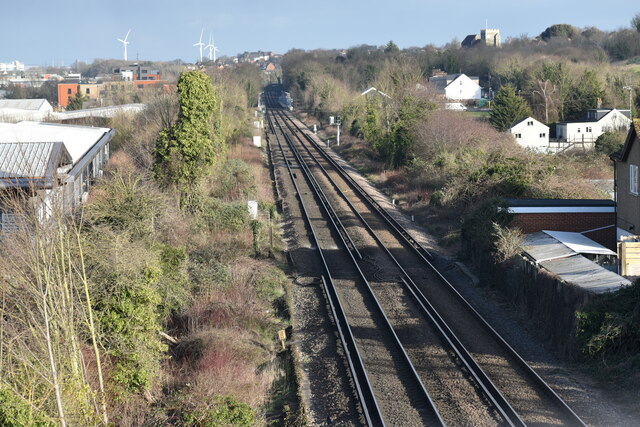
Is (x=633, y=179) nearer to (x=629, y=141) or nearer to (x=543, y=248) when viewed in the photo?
(x=629, y=141)

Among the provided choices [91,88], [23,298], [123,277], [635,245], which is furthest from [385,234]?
[91,88]

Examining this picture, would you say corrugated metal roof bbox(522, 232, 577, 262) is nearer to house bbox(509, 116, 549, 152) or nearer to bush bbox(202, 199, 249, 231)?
bush bbox(202, 199, 249, 231)

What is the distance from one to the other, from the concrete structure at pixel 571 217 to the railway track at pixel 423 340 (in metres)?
2.88

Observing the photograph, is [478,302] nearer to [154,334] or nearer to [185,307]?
[185,307]

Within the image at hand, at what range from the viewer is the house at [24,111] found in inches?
1956

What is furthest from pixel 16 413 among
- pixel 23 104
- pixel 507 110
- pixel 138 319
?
pixel 23 104

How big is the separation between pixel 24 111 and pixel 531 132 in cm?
3821

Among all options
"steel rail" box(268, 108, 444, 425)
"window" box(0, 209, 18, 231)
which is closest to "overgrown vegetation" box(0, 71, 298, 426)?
"window" box(0, 209, 18, 231)

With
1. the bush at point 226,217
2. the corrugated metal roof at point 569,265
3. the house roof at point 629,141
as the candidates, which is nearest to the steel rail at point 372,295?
the bush at point 226,217

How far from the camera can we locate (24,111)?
53938 millimetres

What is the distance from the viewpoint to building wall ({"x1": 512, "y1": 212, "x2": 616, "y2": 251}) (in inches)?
739

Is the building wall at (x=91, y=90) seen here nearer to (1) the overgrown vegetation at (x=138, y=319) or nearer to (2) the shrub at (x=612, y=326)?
(1) the overgrown vegetation at (x=138, y=319)

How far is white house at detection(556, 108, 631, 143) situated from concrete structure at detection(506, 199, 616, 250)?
2960 cm

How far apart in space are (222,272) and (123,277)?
5.29m
